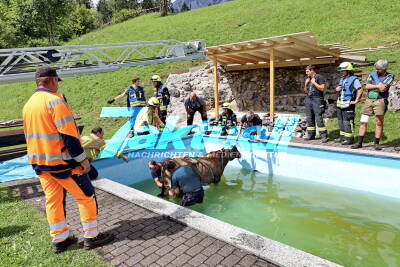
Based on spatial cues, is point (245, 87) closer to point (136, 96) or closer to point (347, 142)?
point (136, 96)

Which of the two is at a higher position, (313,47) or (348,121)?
(313,47)

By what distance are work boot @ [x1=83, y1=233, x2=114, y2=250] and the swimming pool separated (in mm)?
2488

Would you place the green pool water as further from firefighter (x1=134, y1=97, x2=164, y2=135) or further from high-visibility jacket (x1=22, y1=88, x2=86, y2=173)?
high-visibility jacket (x1=22, y1=88, x2=86, y2=173)

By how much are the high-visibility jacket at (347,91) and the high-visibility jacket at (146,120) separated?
5094 mm

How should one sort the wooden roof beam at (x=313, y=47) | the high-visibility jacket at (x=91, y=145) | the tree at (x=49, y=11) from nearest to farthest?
the high-visibility jacket at (x=91, y=145)
the wooden roof beam at (x=313, y=47)
the tree at (x=49, y=11)

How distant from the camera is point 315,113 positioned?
25.0 feet

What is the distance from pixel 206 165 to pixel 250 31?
62.6 feet

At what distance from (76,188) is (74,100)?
1550cm

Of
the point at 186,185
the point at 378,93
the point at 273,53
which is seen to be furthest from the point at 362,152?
the point at 273,53

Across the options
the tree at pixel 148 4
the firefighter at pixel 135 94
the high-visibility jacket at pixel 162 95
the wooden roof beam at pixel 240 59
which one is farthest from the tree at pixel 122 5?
the firefighter at pixel 135 94

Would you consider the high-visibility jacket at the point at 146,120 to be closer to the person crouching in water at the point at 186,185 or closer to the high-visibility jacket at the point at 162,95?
the high-visibility jacket at the point at 162,95

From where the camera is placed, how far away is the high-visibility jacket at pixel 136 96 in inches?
348

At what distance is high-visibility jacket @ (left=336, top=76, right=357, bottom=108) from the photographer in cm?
671

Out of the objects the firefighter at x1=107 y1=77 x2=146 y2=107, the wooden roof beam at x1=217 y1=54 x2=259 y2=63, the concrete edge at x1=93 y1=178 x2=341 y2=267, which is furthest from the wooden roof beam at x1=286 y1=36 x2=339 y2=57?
the concrete edge at x1=93 y1=178 x2=341 y2=267
